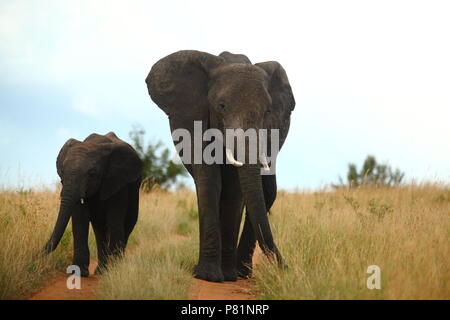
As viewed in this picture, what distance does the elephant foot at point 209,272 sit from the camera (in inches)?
336

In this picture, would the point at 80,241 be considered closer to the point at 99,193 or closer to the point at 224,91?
the point at 99,193

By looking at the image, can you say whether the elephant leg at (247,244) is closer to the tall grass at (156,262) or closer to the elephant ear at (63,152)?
the tall grass at (156,262)

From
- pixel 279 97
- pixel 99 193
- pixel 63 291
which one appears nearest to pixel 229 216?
pixel 279 97

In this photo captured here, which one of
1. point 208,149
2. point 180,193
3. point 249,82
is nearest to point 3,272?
point 208,149

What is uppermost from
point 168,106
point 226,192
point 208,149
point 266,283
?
point 168,106

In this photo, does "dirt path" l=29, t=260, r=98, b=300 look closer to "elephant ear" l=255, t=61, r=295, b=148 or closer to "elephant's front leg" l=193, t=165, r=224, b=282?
"elephant's front leg" l=193, t=165, r=224, b=282

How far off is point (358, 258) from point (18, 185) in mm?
8866

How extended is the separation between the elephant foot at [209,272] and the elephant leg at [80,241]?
1.88 metres

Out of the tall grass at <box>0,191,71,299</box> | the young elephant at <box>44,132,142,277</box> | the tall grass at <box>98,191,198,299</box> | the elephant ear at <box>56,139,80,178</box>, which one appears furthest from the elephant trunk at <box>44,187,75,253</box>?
the tall grass at <box>98,191,198,299</box>

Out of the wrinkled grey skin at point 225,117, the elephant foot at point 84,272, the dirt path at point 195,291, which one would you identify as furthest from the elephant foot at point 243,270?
the elephant foot at point 84,272

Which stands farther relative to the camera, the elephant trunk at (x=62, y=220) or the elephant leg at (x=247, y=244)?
the elephant leg at (x=247, y=244)

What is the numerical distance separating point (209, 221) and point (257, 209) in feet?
3.50

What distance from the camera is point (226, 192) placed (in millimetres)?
8922

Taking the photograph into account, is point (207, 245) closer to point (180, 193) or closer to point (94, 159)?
point (94, 159)
